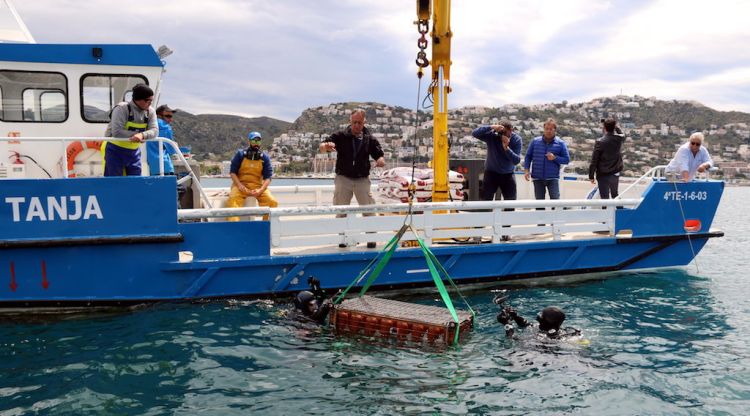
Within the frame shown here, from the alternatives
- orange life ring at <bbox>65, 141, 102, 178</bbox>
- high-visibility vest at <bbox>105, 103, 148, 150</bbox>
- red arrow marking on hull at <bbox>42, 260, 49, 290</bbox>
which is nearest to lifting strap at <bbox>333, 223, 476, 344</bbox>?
high-visibility vest at <bbox>105, 103, 148, 150</bbox>

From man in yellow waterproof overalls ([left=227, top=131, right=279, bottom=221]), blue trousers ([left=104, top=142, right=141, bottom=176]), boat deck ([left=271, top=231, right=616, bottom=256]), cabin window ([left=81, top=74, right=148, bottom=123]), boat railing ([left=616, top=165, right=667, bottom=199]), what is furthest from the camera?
boat railing ([left=616, top=165, right=667, bottom=199])

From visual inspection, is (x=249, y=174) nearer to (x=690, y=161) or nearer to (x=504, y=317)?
(x=504, y=317)

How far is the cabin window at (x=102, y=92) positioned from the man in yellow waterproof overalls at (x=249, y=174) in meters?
1.56

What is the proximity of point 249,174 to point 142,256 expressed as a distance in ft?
6.83

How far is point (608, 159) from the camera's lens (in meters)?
8.97

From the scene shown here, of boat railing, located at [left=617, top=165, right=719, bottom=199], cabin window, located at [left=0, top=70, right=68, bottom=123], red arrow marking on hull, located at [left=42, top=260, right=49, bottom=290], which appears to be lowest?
red arrow marking on hull, located at [left=42, top=260, right=49, bottom=290]

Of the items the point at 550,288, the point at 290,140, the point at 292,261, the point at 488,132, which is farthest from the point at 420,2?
the point at 290,140

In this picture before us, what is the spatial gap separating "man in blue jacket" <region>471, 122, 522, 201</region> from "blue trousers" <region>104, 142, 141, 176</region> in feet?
15.5

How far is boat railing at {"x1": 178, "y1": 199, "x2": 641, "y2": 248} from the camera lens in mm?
6688

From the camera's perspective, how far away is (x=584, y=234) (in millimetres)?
8688

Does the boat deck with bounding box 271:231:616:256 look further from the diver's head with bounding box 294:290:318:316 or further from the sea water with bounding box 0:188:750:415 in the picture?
the diver's head with bounding box 294:290:318:316

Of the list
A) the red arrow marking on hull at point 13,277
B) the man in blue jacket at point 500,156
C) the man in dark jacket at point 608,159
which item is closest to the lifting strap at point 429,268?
the man in blue jacket at point 500,156

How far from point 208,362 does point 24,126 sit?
4.41m

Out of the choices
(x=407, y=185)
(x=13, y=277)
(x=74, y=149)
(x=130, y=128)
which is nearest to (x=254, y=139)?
(x=130, y=128)
